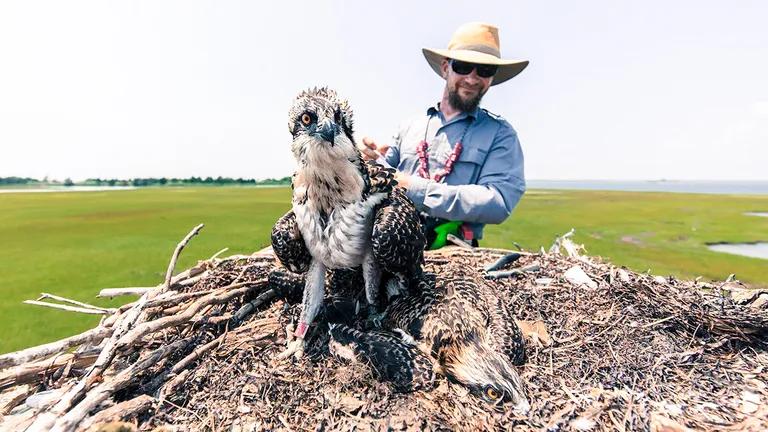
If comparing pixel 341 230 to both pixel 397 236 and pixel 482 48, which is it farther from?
pixel 482 48

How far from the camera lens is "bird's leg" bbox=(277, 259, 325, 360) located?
292 cm

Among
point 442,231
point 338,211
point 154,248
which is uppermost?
point 338,211

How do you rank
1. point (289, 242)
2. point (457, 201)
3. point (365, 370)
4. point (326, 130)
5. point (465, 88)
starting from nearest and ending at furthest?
1. point (326, 130)
2. point (365, 370)
3. point (289, 242)
4. point (457, 201)
5. point (465, 88)

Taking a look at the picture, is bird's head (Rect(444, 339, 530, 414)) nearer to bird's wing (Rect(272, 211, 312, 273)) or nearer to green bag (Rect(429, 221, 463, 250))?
bird's wing (Rect(272, 211, 312, 273))

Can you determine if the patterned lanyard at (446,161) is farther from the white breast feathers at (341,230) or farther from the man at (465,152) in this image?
the white breast feathers at (341,230)

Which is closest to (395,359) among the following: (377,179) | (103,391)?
(377,179)

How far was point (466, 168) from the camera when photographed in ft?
15.2

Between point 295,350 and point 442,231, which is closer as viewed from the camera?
point 295,350

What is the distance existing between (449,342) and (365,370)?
1.97 feet

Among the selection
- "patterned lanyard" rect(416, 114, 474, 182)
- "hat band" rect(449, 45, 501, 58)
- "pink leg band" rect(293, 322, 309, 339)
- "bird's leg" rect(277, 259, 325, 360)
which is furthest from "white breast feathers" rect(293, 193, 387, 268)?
"hat band" rect(449, 45, 501, 58)

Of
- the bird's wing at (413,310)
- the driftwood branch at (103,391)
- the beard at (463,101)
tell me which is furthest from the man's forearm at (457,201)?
the driftwood branch at (103,391)

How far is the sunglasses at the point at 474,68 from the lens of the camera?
4.38 m

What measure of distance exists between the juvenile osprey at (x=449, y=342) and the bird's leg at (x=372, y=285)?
98mm

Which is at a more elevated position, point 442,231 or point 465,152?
point 465,152
